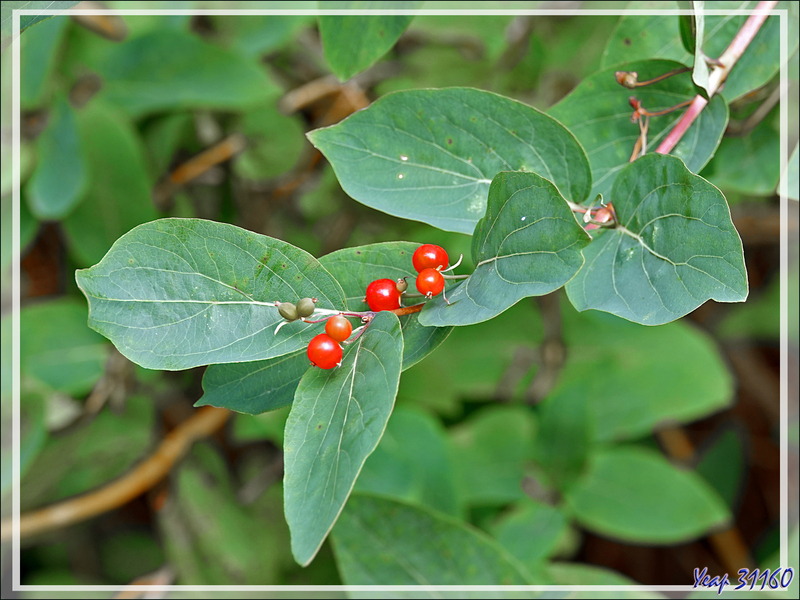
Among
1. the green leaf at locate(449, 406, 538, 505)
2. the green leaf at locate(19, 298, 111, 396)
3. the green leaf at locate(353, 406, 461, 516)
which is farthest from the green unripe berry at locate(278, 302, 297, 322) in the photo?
the green leaf at locate(19, 298, 111, 396)

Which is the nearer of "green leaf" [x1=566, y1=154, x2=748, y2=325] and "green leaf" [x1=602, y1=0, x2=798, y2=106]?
"green leaf" [x1=566, y1=154, x2=748, y2=325]

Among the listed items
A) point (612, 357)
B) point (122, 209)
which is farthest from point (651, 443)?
point (122, 209)

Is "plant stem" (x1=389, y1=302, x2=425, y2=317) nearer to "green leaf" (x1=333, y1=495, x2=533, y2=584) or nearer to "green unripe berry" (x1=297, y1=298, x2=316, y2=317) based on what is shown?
"green unripe berry" (x1=297, y1=298, x2=316, y2=317)

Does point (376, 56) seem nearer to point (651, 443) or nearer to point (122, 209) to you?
point (122, 209)

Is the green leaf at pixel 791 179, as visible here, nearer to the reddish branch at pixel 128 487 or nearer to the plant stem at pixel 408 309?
the plant stem at pixel 408 309

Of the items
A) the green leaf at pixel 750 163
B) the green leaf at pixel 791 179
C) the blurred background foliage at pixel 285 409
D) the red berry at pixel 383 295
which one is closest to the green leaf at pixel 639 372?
the blurred background foliage at pixel 285 409

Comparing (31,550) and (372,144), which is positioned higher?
(372,144)

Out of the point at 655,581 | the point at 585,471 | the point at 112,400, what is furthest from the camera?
the point at 655,581
